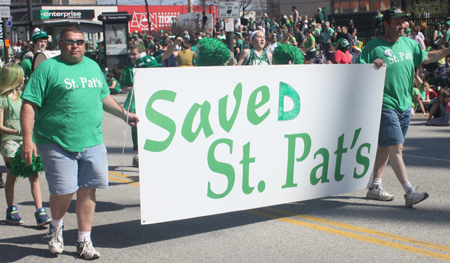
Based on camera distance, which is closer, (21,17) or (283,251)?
(283,251)

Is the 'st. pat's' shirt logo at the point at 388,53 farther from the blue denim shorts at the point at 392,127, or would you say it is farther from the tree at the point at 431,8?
the tree at the point at 431,8

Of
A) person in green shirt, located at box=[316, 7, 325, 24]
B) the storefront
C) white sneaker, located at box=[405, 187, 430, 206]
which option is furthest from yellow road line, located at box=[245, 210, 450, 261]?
the storefront

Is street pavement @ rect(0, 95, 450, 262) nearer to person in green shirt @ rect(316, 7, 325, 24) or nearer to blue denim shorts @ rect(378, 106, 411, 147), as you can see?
blue denim shorts @ rect(378, 106, 411, 147)

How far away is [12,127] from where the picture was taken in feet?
16.5

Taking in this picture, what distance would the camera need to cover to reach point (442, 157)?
7.90m

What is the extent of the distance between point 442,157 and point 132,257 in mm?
5645

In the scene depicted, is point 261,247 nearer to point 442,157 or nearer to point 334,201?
point 334,201

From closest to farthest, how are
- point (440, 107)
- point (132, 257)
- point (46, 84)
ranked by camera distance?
point (46, 84) → point (132, 257) → point (440, 107)

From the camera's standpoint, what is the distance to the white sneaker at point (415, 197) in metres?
5.10

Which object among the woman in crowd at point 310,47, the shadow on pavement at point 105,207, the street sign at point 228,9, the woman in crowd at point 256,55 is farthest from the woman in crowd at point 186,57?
the woman in crowd at point 310,47

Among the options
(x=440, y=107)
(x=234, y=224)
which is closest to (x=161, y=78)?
(x=234, y=224)

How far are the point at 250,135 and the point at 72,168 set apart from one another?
1544 millimetres

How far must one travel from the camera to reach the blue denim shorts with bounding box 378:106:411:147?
5250mm

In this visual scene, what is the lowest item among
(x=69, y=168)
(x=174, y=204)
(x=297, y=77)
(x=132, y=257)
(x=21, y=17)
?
(x=132, y=257)
